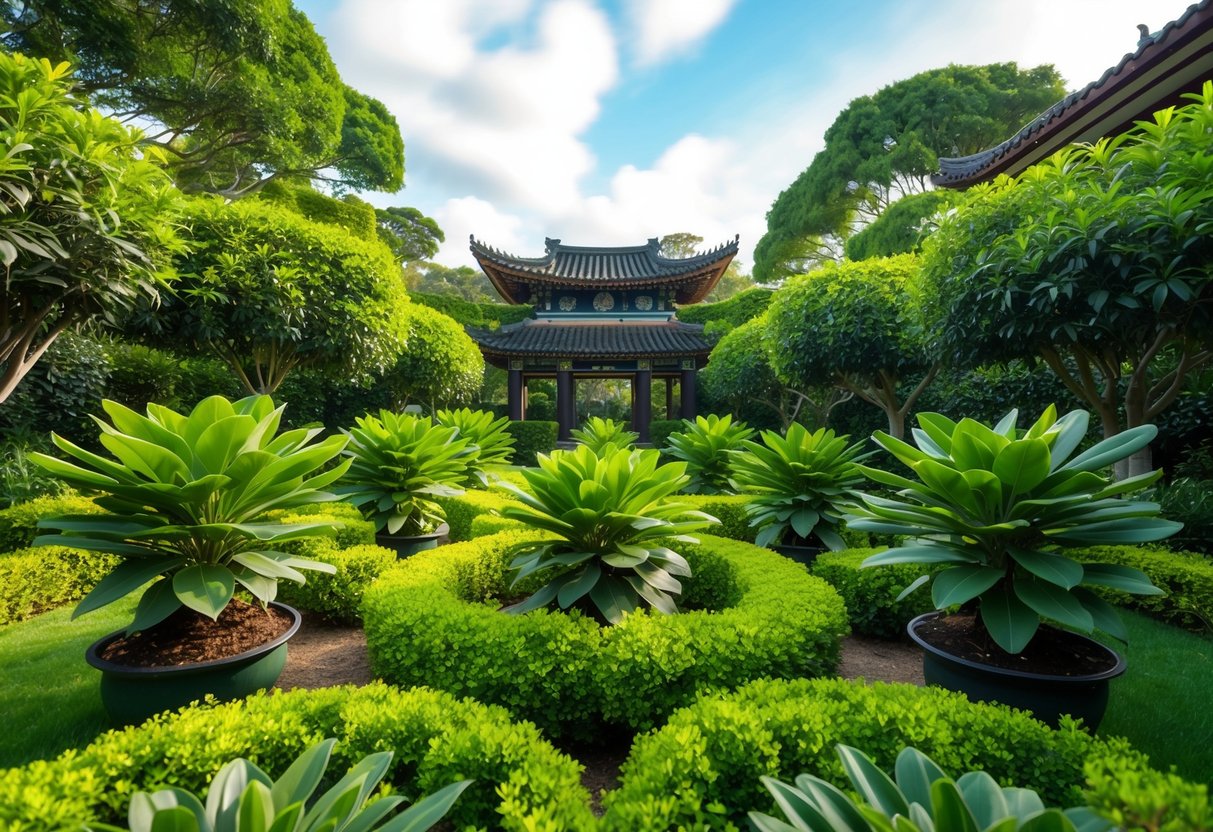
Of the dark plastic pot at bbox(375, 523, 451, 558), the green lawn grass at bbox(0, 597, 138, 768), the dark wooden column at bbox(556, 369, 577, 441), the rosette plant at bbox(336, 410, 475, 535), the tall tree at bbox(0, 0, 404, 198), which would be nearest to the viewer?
the green lawn grass at bbox(0, 597, 138, 768)

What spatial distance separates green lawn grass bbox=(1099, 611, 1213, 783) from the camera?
2148mm

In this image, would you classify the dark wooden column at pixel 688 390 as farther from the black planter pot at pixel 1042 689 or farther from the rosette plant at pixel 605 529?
the black planter pot at pixel 1042 689

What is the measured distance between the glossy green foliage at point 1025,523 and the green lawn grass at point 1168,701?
0.55m

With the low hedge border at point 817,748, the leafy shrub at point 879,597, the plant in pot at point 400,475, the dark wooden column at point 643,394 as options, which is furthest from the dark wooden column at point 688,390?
the low hedge border at point 817,748

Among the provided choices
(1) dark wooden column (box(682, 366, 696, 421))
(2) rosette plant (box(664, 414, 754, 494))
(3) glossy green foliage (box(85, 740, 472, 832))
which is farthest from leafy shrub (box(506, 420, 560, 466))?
(3) glossy green foliage (box(85, 740, 472, 832))

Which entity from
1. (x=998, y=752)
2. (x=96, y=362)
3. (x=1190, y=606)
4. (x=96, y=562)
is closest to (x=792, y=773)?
(x=998, y=752)

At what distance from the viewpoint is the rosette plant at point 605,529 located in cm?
259

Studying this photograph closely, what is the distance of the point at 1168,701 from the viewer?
2.61m

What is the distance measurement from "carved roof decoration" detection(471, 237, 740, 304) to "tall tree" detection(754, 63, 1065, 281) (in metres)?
8.31

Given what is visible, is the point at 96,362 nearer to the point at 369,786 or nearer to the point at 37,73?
the point at 37,73

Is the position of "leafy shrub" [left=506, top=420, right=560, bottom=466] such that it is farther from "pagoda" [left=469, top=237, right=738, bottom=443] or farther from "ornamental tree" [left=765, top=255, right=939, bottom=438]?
"ornamental tree" [left=765, top=255, right=939, bottom=438]

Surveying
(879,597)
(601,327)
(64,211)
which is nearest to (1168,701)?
(879,597)

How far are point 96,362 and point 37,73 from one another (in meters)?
6.56

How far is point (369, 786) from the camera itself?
1188mm
